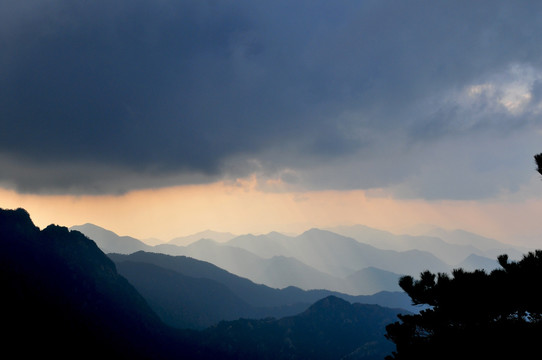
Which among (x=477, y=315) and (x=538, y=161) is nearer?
(x=538, y=161)

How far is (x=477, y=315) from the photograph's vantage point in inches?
968

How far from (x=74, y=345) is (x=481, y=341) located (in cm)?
20983

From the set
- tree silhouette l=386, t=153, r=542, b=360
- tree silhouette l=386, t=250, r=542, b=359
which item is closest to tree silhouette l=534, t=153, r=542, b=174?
tree silhouette l=386, t=153, r=542, b=360

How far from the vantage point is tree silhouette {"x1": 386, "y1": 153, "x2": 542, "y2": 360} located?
19.2 meters

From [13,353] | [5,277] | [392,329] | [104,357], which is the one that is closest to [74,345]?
[104,357]

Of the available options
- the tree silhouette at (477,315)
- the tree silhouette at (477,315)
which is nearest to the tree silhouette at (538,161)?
the tree silhouette at (477,315)

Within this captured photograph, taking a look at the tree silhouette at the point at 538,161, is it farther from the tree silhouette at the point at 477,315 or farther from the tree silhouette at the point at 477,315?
the tree silhouette at the point at 477,315

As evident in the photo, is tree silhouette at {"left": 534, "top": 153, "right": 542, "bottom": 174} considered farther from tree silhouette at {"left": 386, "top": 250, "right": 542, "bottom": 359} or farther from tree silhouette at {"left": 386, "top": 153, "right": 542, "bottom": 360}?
tree silhouette at {"left": 386, "top": 250, "right": 542, "bottom": 359}

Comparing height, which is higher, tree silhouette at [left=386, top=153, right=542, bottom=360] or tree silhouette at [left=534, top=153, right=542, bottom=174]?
tree silhouette at [left=534, top=153, right=542, bottom=174]

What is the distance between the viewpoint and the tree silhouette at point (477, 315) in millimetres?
19219

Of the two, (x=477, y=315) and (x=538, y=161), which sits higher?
(x=538, y=161)

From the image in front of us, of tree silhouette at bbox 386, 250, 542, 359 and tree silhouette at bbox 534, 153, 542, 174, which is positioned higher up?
tree silhouette at bbox 534, 153, 542, 174

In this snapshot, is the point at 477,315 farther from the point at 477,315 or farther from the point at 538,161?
the point at 538,161

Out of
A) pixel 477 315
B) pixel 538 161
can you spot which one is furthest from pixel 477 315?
pixel 538 161
